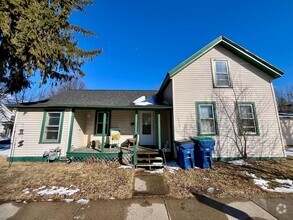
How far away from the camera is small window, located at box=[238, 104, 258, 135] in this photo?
7.54 m

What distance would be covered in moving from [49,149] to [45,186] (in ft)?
11.3

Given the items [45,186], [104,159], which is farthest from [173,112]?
[45,186]

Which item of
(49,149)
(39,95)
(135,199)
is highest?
(39,95)

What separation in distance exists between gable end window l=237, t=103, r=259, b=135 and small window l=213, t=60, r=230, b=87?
4.94 ft

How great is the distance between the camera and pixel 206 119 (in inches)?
304

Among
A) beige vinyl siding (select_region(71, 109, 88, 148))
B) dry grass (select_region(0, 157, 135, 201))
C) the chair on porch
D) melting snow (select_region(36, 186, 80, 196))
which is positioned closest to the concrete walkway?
dry grass (select_region(0, 157, 135, 201))

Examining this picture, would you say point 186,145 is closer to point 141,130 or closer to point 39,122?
point 141,130

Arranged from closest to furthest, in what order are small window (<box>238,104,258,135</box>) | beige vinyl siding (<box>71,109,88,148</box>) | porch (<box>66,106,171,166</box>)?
1. small window (<box>238,104,258,135</box>)
2. beige vinyl siding (<box>71,109,88,148</box>)
3. porch (<box>66,106,171,166</box>)

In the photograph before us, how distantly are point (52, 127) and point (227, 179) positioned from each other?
8697 mm

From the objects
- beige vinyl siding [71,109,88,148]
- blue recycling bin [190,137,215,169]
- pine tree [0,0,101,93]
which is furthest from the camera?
beige vinyl siding [71,109,88,148]

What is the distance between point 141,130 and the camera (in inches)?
371

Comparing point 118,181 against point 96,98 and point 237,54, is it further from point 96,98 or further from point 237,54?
point 237,54

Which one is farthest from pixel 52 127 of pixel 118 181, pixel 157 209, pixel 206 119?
pixel 206 119

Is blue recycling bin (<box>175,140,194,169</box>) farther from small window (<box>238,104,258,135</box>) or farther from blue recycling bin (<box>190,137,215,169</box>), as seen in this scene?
small window (<box>238,104,258,135</box>)
